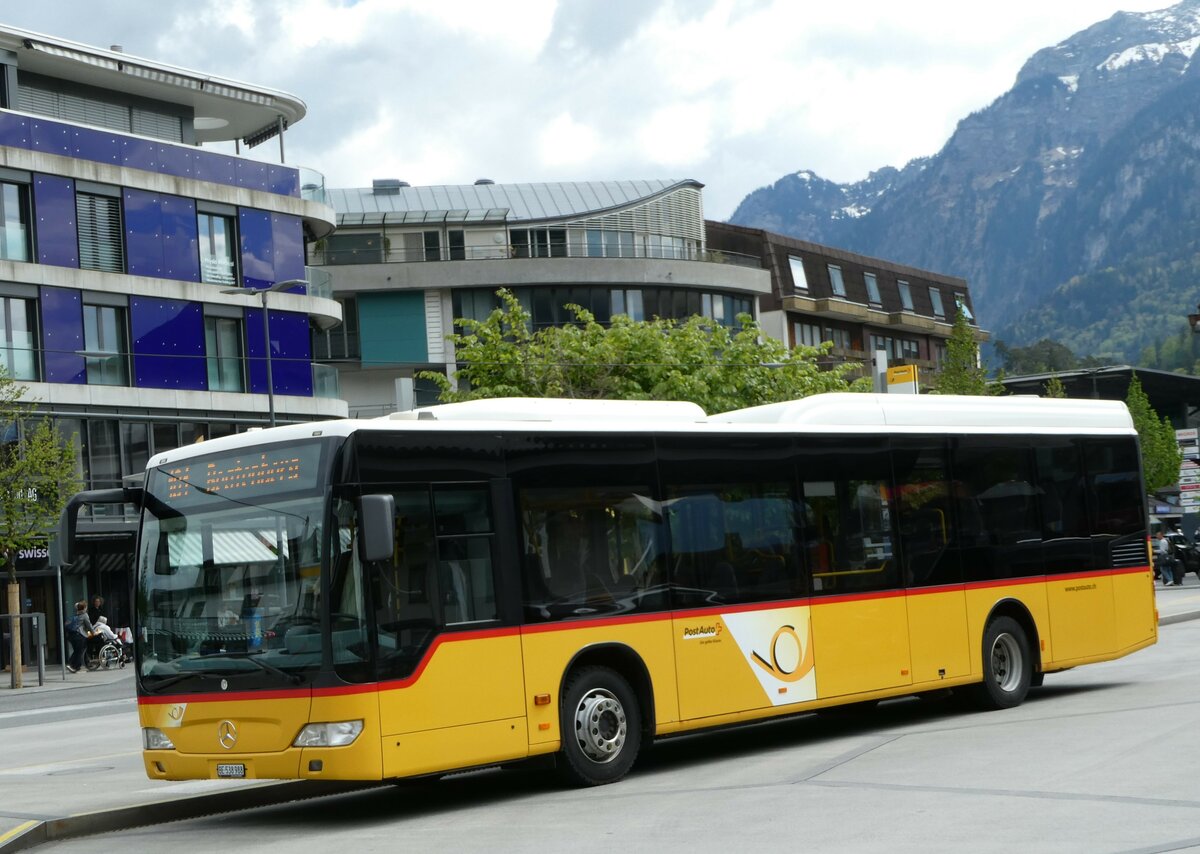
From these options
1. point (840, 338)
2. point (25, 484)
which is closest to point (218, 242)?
point (25, 484)

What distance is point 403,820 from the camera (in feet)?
36.5

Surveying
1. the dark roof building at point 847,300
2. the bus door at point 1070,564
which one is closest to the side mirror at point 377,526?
the bus door at point 1070,564

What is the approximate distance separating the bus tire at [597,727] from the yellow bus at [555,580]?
0.02 meters

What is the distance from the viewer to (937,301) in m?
92.9

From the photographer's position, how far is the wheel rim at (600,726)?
12086 mm

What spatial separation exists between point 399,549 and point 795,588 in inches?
163

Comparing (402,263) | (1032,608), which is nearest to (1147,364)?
(402,263)

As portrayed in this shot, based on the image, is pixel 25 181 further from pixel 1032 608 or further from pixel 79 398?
pixel 1032 608

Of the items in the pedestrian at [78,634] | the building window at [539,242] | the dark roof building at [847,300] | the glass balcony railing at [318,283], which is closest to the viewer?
the pedestrian at [78,634]

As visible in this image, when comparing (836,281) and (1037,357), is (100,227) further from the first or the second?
(1037,357)

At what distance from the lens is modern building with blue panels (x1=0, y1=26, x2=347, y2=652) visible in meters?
41.5

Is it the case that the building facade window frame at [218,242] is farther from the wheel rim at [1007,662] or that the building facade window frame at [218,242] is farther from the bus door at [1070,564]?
the wheel rim at [1007,662]

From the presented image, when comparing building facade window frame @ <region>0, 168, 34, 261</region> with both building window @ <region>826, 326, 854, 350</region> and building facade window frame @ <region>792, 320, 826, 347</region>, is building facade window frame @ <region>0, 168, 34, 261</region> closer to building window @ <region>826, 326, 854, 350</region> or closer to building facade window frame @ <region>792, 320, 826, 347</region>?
building facade window frame @ <region>792, 320, 826, 347</region>

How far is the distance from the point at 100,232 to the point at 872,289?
167 ft
